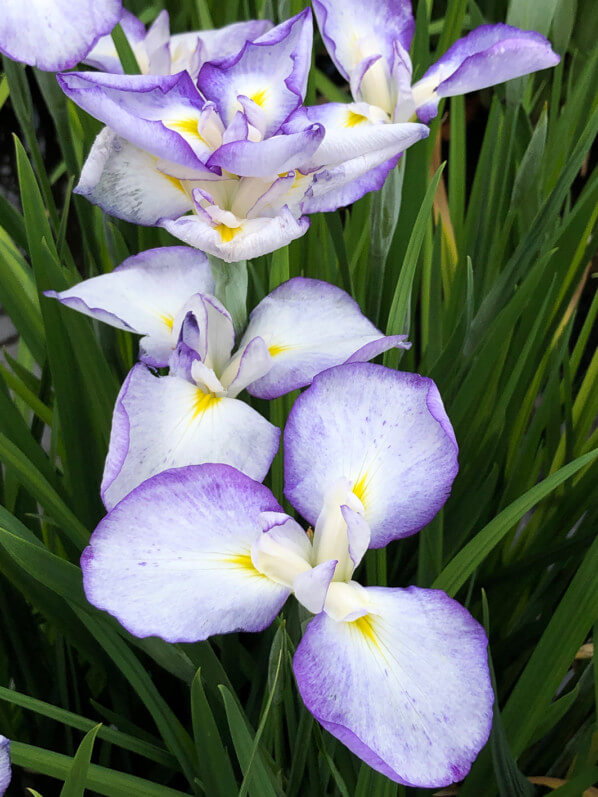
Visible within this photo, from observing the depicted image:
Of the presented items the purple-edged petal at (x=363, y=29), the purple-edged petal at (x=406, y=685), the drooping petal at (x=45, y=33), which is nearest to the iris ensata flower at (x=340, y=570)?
the purple-edged petal at (x=406, y=685)

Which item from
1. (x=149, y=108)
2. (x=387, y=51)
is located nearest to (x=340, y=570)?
(x=149, y=108)

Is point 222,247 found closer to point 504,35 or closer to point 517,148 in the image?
point 504,35

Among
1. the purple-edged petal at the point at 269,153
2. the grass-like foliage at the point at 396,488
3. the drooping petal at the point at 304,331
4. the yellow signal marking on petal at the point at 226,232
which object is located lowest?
the grass-like foliage at the point at 396,488

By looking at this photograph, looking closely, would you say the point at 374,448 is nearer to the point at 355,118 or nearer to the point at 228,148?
the point at 228,148

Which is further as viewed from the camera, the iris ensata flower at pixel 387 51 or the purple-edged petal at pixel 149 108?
the iris ensata flower at pixel 387 51

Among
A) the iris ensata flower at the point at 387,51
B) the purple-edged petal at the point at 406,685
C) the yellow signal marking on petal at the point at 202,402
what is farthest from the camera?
the iris ensata flower at the point at 387,51

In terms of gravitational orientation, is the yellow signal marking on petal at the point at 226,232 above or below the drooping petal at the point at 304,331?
above

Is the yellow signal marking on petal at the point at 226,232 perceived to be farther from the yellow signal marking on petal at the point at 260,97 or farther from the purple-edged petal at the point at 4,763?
the purple-edged petal at the point at 4,763

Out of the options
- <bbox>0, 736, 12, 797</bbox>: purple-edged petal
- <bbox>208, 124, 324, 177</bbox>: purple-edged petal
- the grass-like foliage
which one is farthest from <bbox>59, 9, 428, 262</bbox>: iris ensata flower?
<bbox>0, 736, 12, 797</bbox>: purple-edged petal
